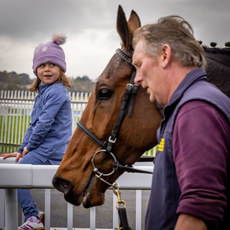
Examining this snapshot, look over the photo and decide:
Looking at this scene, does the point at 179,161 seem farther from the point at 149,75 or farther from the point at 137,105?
the point at 137,105

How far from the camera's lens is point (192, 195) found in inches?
42.6

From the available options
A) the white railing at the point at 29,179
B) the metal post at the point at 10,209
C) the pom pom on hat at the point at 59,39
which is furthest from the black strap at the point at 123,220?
the pom pom on hat at the point at 59,39

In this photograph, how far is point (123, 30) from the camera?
88.1 inches

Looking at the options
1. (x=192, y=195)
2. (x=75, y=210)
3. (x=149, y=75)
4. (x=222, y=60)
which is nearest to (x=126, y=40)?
(x=222, y=60)

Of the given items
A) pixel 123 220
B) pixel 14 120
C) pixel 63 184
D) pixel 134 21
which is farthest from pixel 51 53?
pixel 14 120

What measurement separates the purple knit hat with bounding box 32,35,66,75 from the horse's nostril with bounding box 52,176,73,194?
1.93 metres

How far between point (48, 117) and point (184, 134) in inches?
100

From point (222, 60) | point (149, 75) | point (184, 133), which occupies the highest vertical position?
point (222, 60)

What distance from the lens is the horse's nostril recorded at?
83.6 inches

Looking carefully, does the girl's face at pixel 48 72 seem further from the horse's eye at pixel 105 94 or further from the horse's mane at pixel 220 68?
the horse's mane at pixel 220 68

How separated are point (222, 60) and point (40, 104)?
7.25 ft

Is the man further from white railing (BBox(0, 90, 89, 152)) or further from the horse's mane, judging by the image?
white railing (BBox(0, 90, 89, 152))

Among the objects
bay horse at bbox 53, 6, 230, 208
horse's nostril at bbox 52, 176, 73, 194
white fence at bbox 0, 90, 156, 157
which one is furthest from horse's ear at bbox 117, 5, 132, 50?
white fence at bbox 0, 90, 156, 157

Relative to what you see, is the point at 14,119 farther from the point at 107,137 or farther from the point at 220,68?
the point at 220,68
